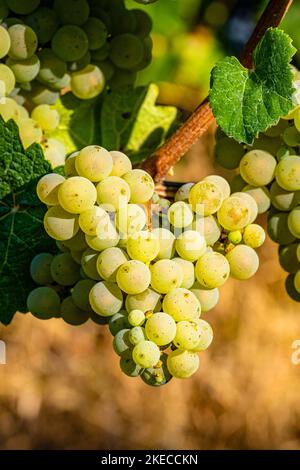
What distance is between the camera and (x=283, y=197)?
80 centimetres

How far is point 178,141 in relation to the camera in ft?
2.65

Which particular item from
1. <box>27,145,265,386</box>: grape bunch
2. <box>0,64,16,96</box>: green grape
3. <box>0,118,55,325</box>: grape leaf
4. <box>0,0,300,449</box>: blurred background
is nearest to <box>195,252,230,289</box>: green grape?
<box>27,145,265,386</box>: grape bunch

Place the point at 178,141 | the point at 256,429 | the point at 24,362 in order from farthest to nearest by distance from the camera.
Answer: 1. the point at 256,429
2. the point at 24,362
3. the point at 178,141

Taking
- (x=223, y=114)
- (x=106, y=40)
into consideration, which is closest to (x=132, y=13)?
(x=106, y=40)

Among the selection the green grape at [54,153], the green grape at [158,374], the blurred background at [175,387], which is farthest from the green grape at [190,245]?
the blurred background at [175,387]

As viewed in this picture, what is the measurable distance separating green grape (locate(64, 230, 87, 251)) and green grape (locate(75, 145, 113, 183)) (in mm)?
70

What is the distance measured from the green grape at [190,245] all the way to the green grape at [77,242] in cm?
10

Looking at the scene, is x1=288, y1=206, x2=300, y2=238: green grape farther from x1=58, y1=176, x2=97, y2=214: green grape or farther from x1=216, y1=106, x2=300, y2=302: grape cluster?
x1=58, y1=176, x2=97, y2=214: green grape

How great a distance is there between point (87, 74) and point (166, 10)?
707 mm

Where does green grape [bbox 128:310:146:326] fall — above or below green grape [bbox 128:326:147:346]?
above

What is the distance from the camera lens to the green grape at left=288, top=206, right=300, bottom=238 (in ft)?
2.56

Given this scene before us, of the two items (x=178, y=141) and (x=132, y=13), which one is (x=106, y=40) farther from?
(x=178, y=141)

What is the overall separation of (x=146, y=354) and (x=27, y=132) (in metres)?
0.36
